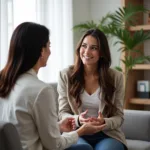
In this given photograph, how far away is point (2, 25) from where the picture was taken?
2.98m

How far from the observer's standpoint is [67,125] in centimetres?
201

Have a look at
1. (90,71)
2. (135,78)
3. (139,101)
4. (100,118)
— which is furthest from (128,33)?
(100,118)

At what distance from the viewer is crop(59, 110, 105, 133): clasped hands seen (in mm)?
1979

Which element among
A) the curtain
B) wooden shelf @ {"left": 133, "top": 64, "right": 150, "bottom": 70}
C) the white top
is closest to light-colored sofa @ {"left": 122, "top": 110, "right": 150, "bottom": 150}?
the white top

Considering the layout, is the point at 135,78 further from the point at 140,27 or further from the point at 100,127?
the point at 100,127

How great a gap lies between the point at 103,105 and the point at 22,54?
93cm

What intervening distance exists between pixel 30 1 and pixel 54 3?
0.37 metres

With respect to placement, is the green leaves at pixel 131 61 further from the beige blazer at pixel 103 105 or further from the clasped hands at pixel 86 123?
the clasped hands at pixel 86 123

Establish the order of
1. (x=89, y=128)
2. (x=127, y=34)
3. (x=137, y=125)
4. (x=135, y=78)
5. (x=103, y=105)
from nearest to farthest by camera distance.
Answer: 1. (x=89, y=128)
2. (x=103, y=105)
3. (x=137, y=125)
4. (x=127, y=34)
5. (x=135, y=78)

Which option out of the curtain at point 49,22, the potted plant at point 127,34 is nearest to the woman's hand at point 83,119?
the curtain at point 49,22

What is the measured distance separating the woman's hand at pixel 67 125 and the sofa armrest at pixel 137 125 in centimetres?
70

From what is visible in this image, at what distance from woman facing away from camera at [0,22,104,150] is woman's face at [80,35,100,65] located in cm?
78

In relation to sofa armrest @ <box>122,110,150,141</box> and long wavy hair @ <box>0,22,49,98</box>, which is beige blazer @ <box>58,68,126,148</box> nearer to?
sofa armrest @ <box>122,110,150,141</box>

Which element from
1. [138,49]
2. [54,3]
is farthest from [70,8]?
[138,49]
